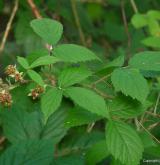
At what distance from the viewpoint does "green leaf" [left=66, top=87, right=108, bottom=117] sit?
1109 mm

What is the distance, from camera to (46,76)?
1349 millimetres

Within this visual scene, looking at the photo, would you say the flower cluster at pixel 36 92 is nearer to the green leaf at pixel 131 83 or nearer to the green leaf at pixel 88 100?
the green leaf at pixel 88 100

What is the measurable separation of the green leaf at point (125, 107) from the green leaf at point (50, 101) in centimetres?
18

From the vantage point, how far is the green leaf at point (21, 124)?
4.72 feet

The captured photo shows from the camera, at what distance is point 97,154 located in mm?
1307

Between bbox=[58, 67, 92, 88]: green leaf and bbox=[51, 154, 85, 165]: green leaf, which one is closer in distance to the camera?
bbox=[58, 67, 92, 88]: green leaf

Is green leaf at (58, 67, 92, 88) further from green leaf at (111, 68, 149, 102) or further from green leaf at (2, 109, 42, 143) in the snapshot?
green leaf at (2, 109, 42, 143)

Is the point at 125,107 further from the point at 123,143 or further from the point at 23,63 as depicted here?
the point at 23,63

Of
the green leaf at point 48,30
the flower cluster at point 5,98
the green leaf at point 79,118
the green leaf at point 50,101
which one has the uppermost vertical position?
the green leaf at point 48,30

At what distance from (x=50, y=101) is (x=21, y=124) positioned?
37 cm

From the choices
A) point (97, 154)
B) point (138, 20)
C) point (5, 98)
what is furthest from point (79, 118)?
point (138, 20)

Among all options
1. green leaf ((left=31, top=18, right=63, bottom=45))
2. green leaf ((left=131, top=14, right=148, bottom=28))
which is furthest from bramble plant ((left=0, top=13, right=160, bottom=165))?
green leaf ((left=131, top=14, right=148, bottom=28))

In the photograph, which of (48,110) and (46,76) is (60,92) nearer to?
(48,110)

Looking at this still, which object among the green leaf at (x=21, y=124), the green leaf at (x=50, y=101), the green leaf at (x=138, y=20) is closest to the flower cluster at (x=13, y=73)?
the green leaf at (x=50, y=101)
